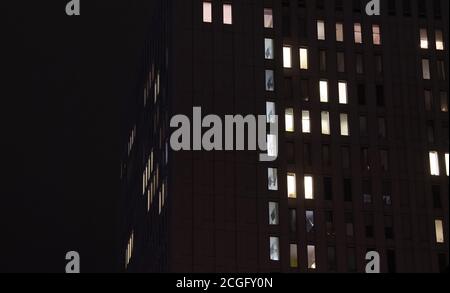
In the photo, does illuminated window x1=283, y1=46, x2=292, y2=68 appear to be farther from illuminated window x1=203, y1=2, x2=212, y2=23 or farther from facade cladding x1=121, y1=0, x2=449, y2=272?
illuminated window x1=203, y1=2, x2=212, y2=23

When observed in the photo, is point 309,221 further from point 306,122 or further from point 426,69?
point 426,69

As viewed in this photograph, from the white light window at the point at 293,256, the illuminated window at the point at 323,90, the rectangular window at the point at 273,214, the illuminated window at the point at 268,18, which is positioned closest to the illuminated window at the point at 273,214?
the rectangular window at the point at 273,214

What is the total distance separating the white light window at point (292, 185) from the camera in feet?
302

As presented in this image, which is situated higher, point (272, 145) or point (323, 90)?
point (323, 90)

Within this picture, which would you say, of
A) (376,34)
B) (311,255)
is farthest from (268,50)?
(311,255)

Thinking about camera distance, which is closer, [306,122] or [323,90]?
[306,122]

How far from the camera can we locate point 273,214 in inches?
3590

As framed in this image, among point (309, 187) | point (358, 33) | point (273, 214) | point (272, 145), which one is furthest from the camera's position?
point (358, 33)

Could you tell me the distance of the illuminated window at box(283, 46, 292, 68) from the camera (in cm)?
9625

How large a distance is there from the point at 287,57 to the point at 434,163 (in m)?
15.8

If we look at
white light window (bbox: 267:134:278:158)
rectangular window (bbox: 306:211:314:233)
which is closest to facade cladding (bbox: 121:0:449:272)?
rectangular window (bbox: 306:211:314:233)

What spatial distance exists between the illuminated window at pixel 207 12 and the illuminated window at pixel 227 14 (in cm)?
124

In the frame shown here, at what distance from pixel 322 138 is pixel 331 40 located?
9312 millimetres
